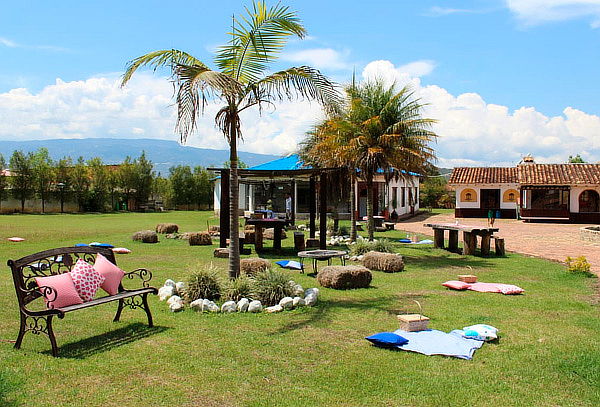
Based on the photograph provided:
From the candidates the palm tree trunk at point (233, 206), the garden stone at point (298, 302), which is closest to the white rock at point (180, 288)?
the palm tree trunk at point (233, 206)

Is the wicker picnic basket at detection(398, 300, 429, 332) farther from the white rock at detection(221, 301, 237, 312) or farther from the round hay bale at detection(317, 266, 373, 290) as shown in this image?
the round hay bale at detection(317, 266, 373, 290)

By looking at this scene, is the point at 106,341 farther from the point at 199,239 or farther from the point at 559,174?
the point at 559,174

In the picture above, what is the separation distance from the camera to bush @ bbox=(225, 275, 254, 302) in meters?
7.72

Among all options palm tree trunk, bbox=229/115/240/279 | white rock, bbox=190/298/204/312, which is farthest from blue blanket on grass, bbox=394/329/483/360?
palm tree trunk, bbox=229/115/240/279

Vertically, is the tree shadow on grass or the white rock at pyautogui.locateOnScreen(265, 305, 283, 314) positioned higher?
the white rock at pyautogui.locateOnScreen(265, 305, 283, 314)

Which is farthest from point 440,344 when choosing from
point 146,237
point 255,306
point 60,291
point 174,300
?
point 146,237

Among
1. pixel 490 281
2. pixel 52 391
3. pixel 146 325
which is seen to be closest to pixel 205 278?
pixel 146 325

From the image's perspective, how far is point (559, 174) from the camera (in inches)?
1298

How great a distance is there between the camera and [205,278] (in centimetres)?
804

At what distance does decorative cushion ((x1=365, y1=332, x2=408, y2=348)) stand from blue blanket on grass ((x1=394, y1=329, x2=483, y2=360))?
0.05 metres

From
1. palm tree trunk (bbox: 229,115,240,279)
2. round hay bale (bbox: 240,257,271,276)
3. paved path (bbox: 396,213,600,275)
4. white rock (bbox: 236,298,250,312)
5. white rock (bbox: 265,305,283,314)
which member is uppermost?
palm tree trunk (bbox: 229,115,240,279)

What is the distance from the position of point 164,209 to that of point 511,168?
103 ft

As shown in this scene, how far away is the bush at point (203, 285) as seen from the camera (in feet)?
25.8

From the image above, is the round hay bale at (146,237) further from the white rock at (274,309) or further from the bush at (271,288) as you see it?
the white rock at (274,309)
